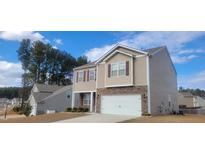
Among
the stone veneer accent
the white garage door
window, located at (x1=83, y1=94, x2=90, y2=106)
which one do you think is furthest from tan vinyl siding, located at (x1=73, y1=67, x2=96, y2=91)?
the white garage door

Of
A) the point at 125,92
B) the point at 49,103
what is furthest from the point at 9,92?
the point at 125,92

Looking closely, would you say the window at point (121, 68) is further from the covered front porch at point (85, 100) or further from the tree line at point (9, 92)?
the tree line at point (9, 92)

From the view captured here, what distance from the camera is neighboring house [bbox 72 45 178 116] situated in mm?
16141

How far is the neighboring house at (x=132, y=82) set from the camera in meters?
16.1

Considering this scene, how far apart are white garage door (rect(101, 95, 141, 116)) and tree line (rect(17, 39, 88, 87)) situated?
23.7 metres

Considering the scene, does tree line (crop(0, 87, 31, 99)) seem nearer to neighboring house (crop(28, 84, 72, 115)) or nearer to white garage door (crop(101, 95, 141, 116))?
neighboring house (crop(28, 84, 72, 115))

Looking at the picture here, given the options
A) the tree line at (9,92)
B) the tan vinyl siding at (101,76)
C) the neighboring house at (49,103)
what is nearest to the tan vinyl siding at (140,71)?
the tan vinyl siding at (101,76)

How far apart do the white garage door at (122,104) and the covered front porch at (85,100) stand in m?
2.25

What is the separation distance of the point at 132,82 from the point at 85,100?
287 inches
